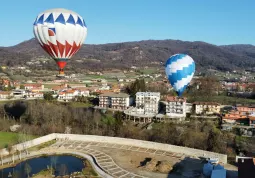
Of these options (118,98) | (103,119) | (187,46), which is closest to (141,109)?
(118,98)

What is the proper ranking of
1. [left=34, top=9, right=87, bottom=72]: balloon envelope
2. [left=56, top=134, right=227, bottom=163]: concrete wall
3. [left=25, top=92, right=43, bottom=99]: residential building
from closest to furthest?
1. [left=34, top=9, right=87, bottom=72]: balloon envelope
2. [left=56, top=134, right=227, bottom=163]: concrete wall
3. [left=25, top=92, right=43, bottom=99]: residential building

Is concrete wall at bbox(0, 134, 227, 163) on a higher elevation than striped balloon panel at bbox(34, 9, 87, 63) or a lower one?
lower

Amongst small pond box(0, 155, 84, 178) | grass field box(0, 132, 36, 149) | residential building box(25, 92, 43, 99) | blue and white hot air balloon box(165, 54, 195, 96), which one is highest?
blue and white hot air balloon box(165, 54, 195, 96)

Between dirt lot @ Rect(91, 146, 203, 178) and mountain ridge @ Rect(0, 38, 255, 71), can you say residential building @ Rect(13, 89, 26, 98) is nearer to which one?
dirt lot @ Rect(91, 146, 203, 178)

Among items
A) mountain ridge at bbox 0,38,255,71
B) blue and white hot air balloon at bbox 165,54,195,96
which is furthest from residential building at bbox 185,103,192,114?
mountain ridge at bbox 0,38,255,71

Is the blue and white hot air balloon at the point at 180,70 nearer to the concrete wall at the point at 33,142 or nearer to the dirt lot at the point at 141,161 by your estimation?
the dirt lot at the point at 141,161

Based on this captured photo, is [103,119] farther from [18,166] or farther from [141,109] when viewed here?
[18,166]

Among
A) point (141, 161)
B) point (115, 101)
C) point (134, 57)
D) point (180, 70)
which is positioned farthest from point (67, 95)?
point (134, 57)

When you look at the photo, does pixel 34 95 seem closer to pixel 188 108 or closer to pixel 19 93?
pixel 19 93
